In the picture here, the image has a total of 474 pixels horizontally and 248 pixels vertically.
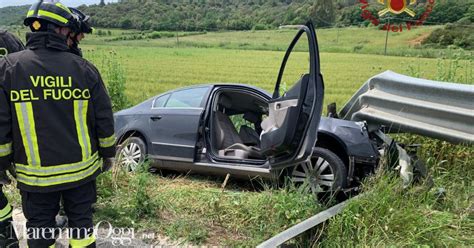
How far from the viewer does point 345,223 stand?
3.20 meters

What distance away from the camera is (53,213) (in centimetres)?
276

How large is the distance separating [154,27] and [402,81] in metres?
39.1

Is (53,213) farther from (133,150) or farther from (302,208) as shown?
(133,150)

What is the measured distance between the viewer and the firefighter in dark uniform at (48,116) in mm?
2539

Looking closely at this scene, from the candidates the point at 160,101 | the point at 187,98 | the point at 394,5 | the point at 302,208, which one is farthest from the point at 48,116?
the point at 394,5

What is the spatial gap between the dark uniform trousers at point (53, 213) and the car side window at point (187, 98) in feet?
8.18

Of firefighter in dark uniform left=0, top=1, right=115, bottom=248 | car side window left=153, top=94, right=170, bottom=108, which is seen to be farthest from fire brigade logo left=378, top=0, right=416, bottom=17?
firefighter in dark uniform left=0, top=1, right=115, bottom=248

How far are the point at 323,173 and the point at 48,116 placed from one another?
8.59 ft

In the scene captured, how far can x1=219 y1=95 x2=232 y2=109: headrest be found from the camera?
544 centimetres

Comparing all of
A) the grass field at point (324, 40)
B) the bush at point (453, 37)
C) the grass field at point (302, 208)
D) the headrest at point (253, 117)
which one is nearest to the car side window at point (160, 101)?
the grass field at point (302, 208)

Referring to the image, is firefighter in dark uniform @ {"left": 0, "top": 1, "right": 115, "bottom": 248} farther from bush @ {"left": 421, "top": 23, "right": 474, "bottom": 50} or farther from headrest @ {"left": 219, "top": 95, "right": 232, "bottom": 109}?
bush @ {"left": 421, "top": 23, "right": 474, "bottom": 50}

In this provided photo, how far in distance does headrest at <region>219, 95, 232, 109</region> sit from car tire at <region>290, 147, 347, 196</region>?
1.61 metres

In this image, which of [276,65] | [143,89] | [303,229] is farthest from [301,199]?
[276,65]

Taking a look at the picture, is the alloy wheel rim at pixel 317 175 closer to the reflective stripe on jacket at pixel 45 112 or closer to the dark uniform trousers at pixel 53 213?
the dark uniform trousers at pixel 53 213
